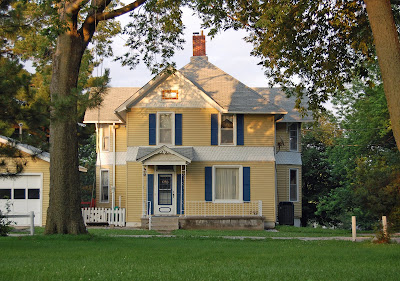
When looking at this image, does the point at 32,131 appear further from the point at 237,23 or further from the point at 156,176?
the point at 156,176

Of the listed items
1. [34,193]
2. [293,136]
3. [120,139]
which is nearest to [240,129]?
[293,136]

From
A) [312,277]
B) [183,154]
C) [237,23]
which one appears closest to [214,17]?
[237,23]

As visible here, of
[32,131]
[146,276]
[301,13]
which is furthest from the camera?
[301,13]

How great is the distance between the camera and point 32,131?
15625 millimetres

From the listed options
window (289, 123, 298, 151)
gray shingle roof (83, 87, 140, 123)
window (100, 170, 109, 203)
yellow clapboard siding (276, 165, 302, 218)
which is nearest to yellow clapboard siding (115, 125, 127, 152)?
gray shingle roof (83, 87, 140, 123)

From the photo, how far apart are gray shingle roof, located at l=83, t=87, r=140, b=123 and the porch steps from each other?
624 cm

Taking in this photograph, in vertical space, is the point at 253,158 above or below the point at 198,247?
above

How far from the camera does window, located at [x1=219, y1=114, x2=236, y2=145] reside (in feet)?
103

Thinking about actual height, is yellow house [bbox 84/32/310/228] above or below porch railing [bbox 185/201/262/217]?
above

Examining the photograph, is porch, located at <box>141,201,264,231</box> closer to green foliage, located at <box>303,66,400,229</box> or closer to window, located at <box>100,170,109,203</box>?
window, located at <box>100,170,109,203</box>

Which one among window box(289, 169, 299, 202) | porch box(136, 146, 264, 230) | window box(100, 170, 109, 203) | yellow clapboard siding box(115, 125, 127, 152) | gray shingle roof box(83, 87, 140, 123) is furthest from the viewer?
window box(289, 169, 299, 202)

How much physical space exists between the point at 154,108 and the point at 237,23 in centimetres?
1057

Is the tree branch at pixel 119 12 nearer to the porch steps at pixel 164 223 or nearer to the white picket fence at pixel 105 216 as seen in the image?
the porch steps at pixel 164 223

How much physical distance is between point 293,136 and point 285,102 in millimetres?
2153
